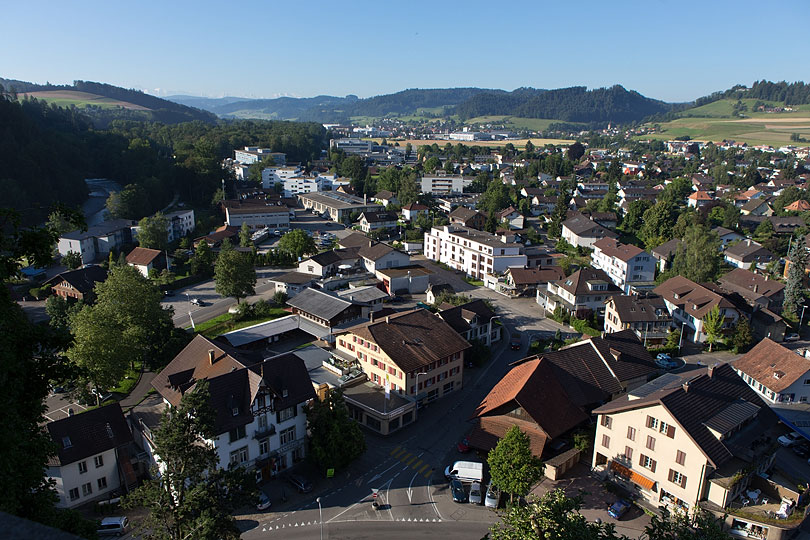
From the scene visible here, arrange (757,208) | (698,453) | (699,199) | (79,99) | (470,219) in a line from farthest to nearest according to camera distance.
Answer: (79,99) → (699,199) → (757,208) → (470,219) → (698,453)

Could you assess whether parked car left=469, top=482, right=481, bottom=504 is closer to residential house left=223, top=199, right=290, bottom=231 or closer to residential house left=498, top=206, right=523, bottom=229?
residential house left=223, top=199, right=290, bottom=231

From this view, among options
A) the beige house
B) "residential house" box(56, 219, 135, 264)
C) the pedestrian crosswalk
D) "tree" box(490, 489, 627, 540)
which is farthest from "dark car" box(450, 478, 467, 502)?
"residential house" box(56, 219, 135, 264)

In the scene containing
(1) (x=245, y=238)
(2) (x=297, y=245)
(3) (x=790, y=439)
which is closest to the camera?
(3) (x=790, y=439)

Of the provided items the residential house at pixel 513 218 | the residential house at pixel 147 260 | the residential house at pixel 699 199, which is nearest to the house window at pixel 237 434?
the residential house at pixel 147 260

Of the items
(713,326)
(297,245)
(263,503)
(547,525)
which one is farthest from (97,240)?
(713,326)

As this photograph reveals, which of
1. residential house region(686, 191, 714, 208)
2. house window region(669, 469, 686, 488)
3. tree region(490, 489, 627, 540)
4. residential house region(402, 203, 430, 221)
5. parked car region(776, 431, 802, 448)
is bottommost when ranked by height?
parked car region(776, 431, 802, 448)

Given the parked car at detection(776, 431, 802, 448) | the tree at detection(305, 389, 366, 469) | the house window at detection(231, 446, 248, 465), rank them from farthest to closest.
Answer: the parked car at detection(776, 431, 802, 448) → the tree at detection(305, 389, 366, 469) → the house window at detection(231, 446, 248, 465)

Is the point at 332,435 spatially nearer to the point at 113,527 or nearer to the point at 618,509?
the point at 113,527

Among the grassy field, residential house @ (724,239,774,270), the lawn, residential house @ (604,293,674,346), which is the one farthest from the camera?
the grassy field
